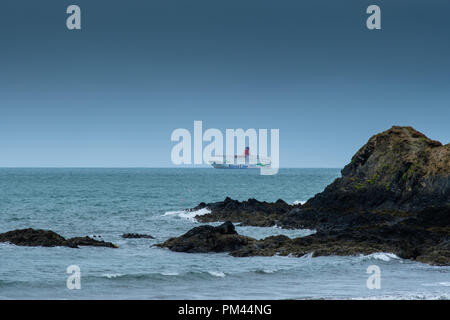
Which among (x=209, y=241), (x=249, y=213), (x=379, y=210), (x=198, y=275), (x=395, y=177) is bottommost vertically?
(x=198, y=275)

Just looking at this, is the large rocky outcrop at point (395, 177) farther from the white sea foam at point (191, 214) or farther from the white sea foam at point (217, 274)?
the white sea foam at point (217, 274)

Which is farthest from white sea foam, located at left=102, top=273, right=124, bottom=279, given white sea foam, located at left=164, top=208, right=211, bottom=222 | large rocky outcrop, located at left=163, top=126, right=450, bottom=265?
white sea foam, located at left=164, top=208, right=211, bottom=222

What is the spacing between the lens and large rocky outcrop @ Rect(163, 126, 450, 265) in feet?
90.3

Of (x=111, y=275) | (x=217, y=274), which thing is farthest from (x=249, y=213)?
(x=111, y=275)

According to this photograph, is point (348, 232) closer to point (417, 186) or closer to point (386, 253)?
point (386, 253)

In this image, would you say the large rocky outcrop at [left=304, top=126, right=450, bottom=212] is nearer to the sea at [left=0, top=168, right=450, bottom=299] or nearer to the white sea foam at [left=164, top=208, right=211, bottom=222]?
the sea at [left=0, top=168, right=450, bottom=299]

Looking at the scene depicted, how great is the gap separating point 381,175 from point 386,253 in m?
15.5

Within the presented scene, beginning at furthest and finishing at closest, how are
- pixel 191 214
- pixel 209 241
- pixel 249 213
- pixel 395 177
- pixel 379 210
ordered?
pixel 191 214 → pixel 249 213 → pixel 395 177 → pixel 379 210 → pixel 209 241

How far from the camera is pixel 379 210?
37.6 meters

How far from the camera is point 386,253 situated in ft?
86.5

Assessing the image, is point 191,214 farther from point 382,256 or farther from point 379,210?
point 382,256

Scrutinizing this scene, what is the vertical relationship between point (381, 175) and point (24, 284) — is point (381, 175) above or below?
above
